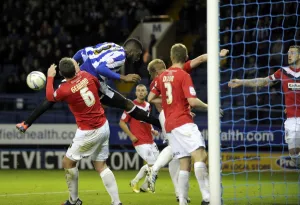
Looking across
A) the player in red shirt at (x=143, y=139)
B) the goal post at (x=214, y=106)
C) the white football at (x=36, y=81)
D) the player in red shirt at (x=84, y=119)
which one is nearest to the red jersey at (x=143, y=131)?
the player in red shirt at (x=143, y=139)

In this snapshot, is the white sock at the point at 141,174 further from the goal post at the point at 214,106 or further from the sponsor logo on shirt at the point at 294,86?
the goal post at the point at 214,106

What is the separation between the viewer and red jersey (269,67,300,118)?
1041cm

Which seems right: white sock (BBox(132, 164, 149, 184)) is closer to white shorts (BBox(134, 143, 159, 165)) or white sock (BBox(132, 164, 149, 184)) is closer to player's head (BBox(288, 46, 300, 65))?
white shorts (BBox(134, 143, 159, 165))

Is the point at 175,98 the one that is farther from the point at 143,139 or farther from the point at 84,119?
the point at 143,139

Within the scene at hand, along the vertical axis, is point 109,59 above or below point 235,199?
above

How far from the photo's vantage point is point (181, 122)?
8.59 m

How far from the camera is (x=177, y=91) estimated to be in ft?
28.2

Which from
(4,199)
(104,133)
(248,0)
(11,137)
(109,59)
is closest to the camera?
(104,133)

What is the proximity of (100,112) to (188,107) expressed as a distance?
3.81 ft

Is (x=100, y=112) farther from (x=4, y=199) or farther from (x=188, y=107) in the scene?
(x=4, y=199)

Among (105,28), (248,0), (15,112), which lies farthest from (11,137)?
(248,0)

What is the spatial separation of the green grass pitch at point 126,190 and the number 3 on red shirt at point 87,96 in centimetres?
191

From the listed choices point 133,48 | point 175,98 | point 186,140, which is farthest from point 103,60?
point 186,140

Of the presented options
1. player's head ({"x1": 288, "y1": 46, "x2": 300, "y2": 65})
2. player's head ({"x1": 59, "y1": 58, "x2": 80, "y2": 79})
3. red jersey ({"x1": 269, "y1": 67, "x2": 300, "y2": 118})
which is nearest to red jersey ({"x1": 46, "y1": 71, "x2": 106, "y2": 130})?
player's head ({"x1": 59, "y1": 58, "x2": 80, "y2": 79})
